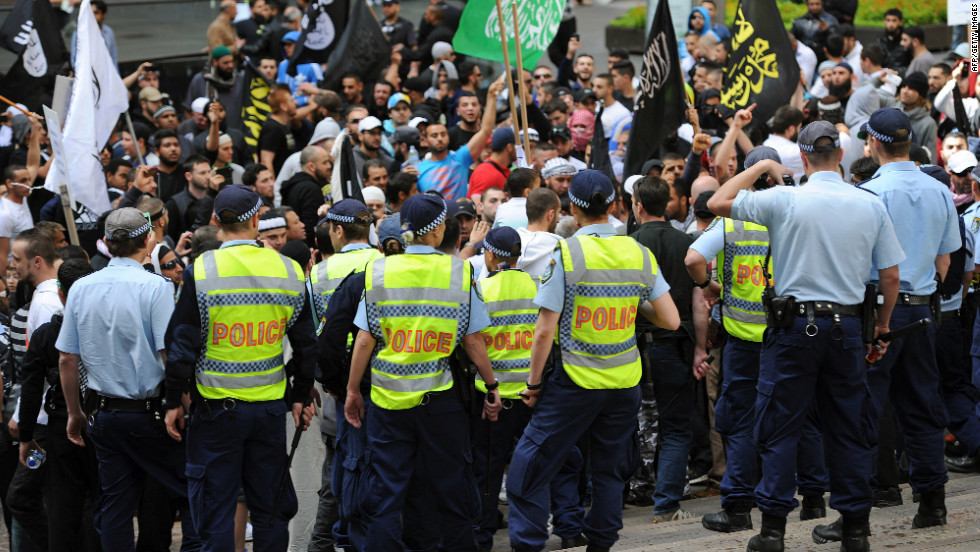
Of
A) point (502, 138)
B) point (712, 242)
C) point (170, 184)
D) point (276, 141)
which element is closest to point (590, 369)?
point (712, 242)

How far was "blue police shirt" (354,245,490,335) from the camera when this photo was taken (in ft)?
20.8

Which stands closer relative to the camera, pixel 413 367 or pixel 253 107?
pixel 413 367

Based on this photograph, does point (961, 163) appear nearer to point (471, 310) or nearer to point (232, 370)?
point (471, 310)

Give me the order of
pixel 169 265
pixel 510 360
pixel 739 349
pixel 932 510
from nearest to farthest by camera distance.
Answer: pixel 932 510
pixel 510 360
pixel 739 349
pixel 169 265

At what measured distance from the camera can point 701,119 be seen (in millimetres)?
13133

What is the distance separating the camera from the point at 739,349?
7.51 metres

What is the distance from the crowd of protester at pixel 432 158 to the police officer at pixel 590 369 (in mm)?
768

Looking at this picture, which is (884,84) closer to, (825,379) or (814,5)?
(814,5)

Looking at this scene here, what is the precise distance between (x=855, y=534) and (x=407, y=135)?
7553 millimetres

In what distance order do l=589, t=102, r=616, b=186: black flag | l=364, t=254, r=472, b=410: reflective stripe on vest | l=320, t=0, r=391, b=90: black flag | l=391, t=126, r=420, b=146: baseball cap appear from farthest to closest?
l=320, t=0, r=391, b=90: black flag < l=391, t=126, r=420, b=146: baseball cap < l=589, t=102, r=616, b=186: black flag < l=364, t=254, r=472, b=410: reflective stripe on vest

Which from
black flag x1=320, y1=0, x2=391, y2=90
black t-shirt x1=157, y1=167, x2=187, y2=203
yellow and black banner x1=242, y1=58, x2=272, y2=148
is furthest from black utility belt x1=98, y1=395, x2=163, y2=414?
black flag x1=320, y1=0, x2=391, y2=90

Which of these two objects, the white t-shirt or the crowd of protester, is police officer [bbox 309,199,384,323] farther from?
the white t-shirt

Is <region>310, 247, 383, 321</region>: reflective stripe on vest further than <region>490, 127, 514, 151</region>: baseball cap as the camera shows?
No

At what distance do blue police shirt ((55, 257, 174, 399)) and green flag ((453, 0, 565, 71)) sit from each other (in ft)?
17.0
